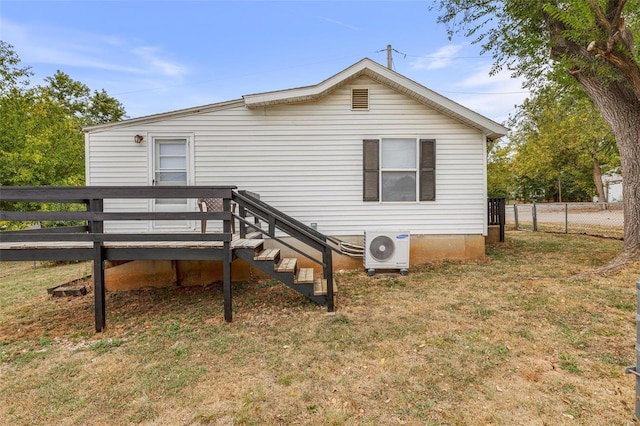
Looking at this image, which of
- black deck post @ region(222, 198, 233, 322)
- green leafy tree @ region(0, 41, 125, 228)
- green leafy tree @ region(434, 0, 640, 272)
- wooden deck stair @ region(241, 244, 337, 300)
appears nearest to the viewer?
black deck post @ region(222, 198, 233, 322)

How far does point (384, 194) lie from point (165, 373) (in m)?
4.63

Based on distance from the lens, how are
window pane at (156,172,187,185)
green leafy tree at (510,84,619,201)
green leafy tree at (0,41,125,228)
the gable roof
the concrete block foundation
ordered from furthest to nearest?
green leafy tree at (510,84,619,201) → green leafy tree at (0,41,125,228) → window pane at (156,172,187,185) → the gable roof → the concrete block foundation

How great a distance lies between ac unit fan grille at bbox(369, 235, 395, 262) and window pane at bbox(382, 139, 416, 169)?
1479 mm

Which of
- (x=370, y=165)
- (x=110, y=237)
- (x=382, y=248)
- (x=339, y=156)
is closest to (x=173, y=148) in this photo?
(x=110, y=237)

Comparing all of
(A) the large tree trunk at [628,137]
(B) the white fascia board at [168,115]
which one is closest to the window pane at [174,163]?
(B) the white fascia board at [168,115]

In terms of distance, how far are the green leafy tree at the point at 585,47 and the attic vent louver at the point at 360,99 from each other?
2968 mm

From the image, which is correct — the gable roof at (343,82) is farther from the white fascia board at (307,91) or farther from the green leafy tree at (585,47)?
the green leafy tree at (585,47)

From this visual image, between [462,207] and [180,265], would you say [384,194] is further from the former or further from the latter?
[180,265]

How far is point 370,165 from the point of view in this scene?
5.88 meters

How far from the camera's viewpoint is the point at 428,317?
11.7 ft

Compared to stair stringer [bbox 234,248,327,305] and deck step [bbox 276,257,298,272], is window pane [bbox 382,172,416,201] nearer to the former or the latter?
deck step [bbox 276,257,298,272]

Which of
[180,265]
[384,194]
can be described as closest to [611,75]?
[384,194]

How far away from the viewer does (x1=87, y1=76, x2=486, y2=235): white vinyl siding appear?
18.8 feet

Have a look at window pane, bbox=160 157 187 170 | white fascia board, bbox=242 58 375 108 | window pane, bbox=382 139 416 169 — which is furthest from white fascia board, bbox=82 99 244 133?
window pane, bbox=382 139 416 169
